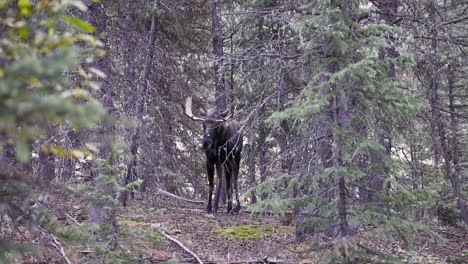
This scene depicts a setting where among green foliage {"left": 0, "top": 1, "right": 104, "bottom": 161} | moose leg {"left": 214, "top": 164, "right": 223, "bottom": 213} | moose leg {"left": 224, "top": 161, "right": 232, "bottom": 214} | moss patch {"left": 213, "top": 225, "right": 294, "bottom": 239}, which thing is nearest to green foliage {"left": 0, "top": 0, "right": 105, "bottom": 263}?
green foliage {"left": 0, "top": 1, "right": 104, "bottom": 161}

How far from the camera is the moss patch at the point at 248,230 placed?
32.5 feet

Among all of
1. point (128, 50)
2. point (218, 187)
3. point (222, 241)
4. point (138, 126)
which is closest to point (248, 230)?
point (222, 241)

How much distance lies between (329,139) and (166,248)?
131 inches

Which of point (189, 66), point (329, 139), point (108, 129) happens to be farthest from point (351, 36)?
point (189, 66)

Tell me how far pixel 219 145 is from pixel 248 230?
10.3 feet

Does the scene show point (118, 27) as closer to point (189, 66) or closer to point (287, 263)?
point (189, 66)

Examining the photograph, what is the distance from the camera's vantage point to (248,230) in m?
10.3

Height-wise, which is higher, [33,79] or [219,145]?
[219,145]

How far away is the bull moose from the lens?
11820 millimetres

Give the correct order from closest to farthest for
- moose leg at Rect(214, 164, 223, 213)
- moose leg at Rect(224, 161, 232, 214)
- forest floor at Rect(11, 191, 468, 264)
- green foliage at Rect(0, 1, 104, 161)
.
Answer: green foliage at Rect(0, 1, 104, 161) < forest floor at Rect(11, 191, 468, 264) < moose leg at Rect(214, 164, 223, 213) < moose leg at Rect(224, 161, 232, 214)

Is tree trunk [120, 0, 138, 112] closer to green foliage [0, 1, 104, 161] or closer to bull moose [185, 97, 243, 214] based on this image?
bull moose [185, 97, 243, 214]

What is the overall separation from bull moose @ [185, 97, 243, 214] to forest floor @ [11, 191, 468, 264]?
0.64 metres

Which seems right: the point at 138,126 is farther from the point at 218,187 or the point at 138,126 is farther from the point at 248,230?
the point at 218,187

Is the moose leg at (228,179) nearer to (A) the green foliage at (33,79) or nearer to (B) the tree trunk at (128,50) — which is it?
(B) the tree trunk at (128,50)
